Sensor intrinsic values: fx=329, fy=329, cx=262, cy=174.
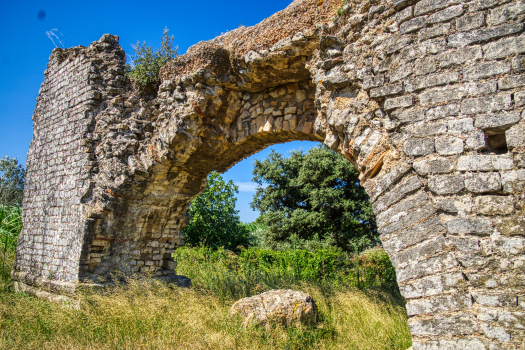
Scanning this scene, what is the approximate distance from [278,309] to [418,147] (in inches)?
108

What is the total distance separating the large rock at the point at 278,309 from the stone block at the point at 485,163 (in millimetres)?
2794

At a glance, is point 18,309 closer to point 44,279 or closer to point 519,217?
point 44,279

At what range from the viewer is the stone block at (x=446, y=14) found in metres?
2.65

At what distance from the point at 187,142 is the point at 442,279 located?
3901mm

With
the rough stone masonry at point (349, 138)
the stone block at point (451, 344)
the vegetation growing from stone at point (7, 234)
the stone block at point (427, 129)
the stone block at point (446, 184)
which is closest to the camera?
the stone block at point (451, 344)

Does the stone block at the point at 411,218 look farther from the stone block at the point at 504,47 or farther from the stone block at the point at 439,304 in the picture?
the stone block at the point at 504,47

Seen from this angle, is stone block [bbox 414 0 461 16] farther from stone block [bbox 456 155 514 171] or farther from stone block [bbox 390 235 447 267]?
stone block [bbox 390 235 447 267]

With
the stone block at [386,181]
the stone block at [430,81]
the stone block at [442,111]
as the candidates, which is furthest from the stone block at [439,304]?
the stone block at [430,81]

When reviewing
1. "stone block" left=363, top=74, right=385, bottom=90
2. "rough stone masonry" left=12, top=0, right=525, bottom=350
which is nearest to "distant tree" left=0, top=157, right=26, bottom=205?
"rough stone masonry" left=12, top=0, right=525, bottom=350

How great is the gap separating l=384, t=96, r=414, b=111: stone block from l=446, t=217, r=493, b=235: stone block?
102cm

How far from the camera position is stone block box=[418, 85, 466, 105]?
256cm

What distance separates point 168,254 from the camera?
6.69 m

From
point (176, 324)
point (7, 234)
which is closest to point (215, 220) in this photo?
point (7, 234)

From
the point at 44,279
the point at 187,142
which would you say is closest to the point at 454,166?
the point at 187,142
